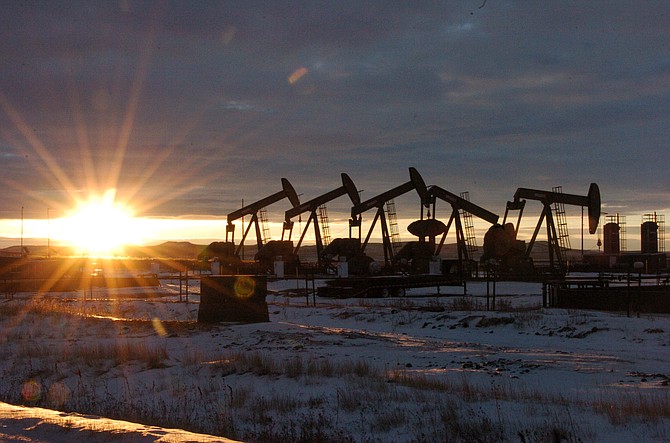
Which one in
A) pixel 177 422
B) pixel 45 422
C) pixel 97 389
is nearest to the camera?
pixel 45 422

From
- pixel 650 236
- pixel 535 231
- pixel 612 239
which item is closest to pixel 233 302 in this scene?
pixel 535 231

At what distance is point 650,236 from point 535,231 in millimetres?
30779

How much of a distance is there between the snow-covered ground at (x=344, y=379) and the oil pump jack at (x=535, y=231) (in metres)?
25.7

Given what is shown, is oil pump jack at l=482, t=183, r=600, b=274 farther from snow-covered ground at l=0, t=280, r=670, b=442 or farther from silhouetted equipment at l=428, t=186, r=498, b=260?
snow-covered ground at l=0, t=280, r=670, b=442

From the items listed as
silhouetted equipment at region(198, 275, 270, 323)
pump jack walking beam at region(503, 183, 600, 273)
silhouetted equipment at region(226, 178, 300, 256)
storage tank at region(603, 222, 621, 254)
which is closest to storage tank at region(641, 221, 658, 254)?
storage tank at region(603, 222, 621, 254)

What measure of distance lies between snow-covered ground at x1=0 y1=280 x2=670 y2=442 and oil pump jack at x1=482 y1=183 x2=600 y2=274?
25.7 m

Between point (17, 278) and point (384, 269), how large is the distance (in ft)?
84.7

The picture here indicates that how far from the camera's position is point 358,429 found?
28.8 feet

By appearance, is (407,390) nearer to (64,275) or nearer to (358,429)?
(358,429)

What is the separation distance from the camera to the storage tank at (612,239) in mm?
Answer: 74544

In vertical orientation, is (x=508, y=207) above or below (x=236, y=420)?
above

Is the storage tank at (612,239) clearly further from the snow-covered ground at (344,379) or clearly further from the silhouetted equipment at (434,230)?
the snow-covered ground at (344,379)

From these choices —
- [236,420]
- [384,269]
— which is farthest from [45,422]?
[384,269]

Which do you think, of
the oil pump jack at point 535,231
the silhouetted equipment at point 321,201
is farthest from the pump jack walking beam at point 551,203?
the silhouetted equipment at point 321,201
